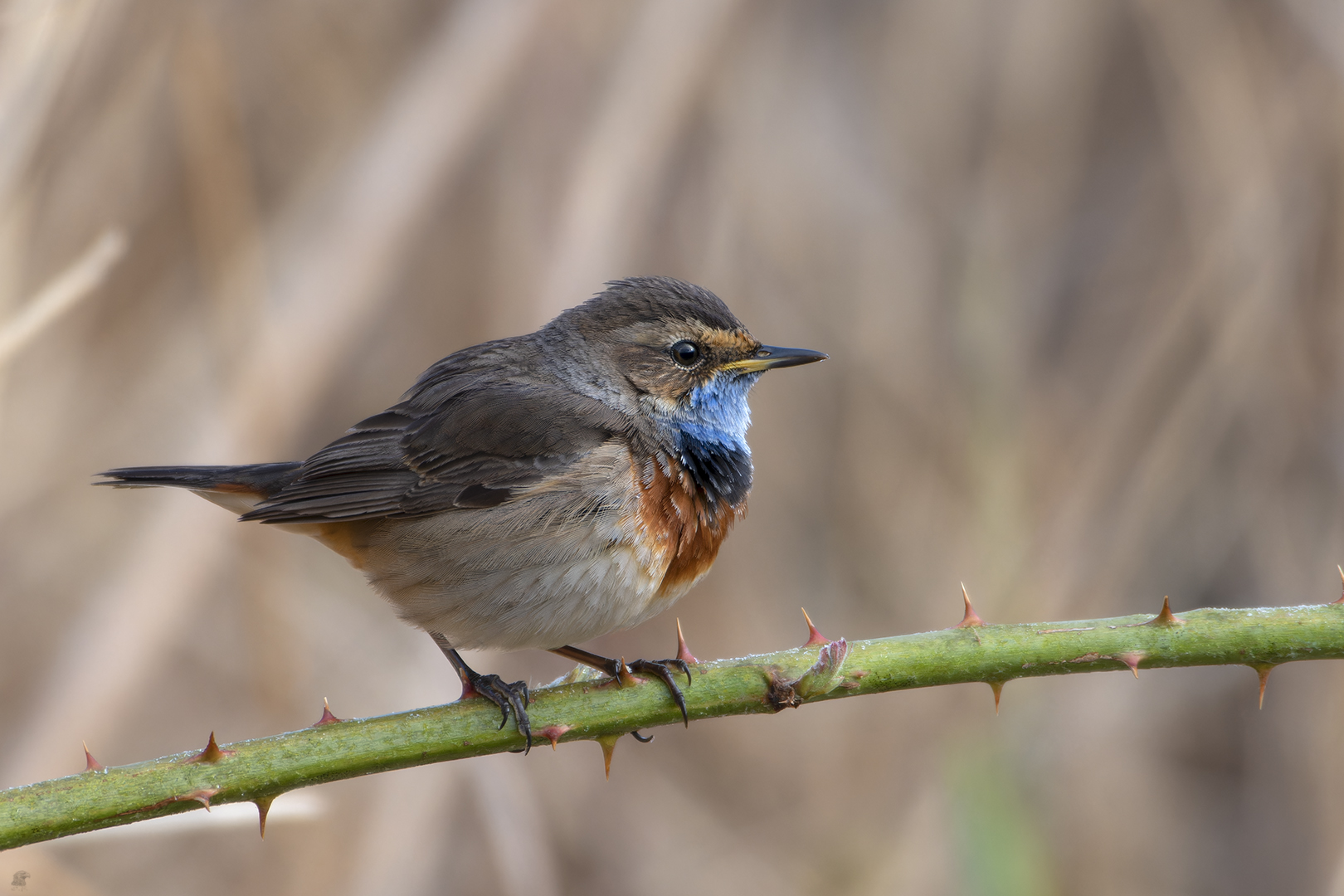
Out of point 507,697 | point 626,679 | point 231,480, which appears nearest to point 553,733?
point 626,679

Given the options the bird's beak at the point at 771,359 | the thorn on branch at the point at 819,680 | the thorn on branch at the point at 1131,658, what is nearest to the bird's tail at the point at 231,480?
the bird's beak at the point at 771,359

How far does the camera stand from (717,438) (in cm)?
415

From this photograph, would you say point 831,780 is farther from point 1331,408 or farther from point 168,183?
point 168,183

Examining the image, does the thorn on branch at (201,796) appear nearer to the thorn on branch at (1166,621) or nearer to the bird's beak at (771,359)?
the thorn on branch at (1166,621)

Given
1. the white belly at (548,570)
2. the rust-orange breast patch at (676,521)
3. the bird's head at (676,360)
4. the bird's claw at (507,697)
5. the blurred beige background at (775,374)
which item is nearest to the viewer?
the bird's claw at (507,697)

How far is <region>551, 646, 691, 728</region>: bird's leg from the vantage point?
2932mm

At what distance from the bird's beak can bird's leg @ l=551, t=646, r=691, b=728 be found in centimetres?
117

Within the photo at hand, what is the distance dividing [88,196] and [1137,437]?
215 inches

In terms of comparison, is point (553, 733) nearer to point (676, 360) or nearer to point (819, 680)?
point (819, 680)

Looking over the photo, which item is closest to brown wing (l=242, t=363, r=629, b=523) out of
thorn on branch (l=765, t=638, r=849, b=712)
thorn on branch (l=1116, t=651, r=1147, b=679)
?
thorn on branch (l=765, t=638, r=849, b=712)

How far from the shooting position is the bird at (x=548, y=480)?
3.74 metres

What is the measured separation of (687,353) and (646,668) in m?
1.26

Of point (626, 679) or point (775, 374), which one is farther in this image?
point (775, 374)

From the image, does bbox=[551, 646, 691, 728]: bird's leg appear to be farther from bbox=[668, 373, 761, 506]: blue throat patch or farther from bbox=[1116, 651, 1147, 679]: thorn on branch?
bbox=[1116, 651, 1147, 679]: thorn on branch
